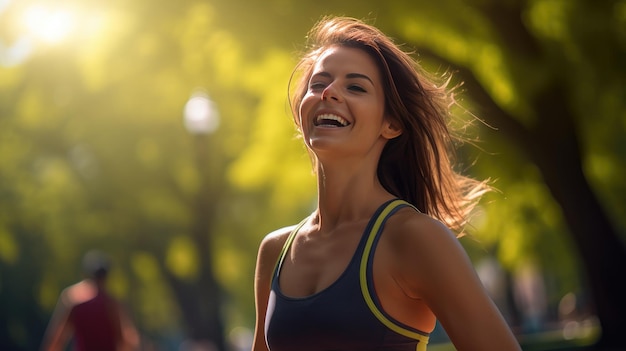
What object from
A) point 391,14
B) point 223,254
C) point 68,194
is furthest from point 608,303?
point 223,254

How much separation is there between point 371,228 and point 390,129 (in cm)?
42

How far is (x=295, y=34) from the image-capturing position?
1567cm

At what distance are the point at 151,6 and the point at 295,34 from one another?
2.34 metres

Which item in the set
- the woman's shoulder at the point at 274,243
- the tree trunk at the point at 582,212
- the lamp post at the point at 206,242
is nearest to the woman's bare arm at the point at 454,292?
the woman's shoulder at the point at 274,243

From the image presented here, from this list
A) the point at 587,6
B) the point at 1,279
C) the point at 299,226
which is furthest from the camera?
the point at 1,279

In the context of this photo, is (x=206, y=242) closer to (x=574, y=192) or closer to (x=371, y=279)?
(x=574, y=192)

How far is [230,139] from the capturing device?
107 feet

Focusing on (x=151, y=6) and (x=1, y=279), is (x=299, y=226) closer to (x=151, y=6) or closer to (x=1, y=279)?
(x=151, y=6)

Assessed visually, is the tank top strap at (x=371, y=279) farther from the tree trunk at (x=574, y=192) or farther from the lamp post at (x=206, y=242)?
the lamp post at (x=206, y=242)

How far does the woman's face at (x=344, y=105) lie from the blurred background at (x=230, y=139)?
0.60 m

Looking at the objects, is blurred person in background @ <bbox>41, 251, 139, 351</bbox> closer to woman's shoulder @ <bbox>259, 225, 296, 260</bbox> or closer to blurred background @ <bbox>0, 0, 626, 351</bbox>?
blurred background @ <bbox>0, 0, 626, 351</bbox>

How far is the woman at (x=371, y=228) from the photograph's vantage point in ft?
10.7

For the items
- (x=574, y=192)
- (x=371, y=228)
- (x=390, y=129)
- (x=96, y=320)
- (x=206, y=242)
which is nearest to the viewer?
(x=371, y=228)

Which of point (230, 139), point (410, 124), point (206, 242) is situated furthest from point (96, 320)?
point (230, 139)
